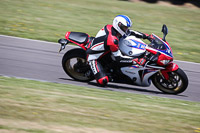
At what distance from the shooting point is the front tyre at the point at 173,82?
7516 mm

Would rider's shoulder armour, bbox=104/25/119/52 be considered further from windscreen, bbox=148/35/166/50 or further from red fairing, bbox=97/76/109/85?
windscreen, bbox=148/35/166/50

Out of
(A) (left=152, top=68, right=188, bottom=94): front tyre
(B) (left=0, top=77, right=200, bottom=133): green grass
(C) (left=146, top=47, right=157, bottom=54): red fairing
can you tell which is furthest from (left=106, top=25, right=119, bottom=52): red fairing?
(A) (left=152, top=68, right=188, bottom=94): front tyre

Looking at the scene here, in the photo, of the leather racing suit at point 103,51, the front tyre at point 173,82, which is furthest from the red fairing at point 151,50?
the front tyre at point 173,82

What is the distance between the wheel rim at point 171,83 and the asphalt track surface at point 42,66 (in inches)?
6.4

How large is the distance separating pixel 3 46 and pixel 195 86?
231 inches

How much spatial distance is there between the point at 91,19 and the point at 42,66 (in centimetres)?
638

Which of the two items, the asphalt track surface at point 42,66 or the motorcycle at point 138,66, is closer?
the motorcycle at point 138,66

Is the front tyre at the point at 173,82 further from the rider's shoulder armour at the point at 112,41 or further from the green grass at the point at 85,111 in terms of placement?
the rider's shoulder armour at the point at 112,41

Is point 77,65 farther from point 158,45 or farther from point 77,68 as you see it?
point 158,45

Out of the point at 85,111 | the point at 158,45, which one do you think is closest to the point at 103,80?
the point at 158,45

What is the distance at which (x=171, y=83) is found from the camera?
306 inches

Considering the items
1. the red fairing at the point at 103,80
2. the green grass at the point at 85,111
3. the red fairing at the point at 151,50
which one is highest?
the red fairing at the point at 151,50

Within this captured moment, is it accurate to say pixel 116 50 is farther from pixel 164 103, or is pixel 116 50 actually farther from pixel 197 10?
pixel 197 10

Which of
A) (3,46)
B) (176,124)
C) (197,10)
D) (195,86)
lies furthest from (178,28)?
(176,124)
